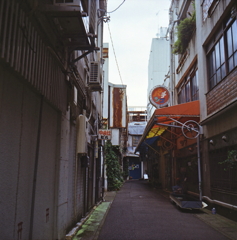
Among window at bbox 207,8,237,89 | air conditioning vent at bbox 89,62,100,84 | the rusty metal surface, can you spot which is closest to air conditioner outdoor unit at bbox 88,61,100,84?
air conditioning vent at bbox 89,62,100,84

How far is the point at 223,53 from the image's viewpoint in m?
11.3

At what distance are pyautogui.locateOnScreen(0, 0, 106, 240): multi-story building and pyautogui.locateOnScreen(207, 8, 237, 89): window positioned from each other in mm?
5426

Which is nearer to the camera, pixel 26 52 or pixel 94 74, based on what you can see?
pixel 26 52

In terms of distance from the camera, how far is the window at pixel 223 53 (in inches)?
407

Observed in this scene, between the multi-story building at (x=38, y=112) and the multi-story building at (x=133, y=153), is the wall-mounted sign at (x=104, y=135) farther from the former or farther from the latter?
the multi-story building at (x=133, y=153)

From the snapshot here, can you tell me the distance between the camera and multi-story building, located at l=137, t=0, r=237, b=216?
10.3m

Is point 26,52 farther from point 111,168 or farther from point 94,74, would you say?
point 111,168

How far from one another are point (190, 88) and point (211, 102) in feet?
16.5

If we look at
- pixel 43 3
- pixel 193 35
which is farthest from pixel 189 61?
pixel 43 3

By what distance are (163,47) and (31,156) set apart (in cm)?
3170

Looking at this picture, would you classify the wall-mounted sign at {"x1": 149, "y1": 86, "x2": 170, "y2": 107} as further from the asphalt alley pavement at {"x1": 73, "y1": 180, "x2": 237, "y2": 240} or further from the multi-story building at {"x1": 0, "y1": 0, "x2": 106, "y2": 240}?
the multi-story building at {"x1": 0, "y1": 0, "x2": 106, "y2": 240}

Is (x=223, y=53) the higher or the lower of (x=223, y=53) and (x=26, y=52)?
the higher

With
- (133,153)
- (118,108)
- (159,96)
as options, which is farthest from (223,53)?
(133,153)

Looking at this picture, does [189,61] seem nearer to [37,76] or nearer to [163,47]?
[37,76]
